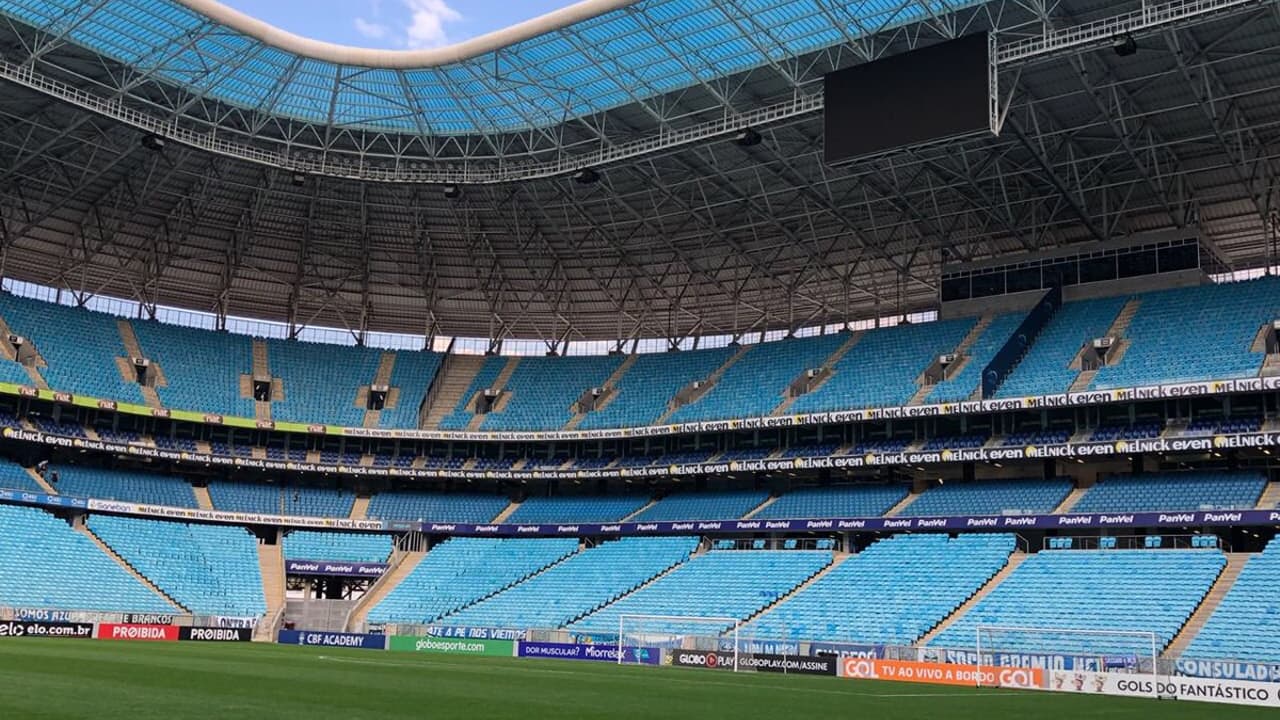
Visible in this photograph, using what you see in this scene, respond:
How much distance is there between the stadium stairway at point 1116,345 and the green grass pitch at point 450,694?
2256 centimetres

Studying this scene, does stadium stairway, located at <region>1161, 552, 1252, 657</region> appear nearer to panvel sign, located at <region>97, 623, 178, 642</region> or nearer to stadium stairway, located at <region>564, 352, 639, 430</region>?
stadium stairway, located at <region>564, 352, 639, 430</region>

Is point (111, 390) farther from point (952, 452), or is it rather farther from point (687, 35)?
point (952, 452)

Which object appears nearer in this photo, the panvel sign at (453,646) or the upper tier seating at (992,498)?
the panvel sign at (453,646)

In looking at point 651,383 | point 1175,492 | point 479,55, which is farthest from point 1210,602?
point 651,383

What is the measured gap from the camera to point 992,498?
52.6m

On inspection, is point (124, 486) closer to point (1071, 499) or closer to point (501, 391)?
point (501, 391)

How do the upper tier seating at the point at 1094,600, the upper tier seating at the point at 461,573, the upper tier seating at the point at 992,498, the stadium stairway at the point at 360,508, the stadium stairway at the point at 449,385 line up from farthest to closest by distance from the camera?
the stadium stairway at the point at 449,385, the stadium stairway at the point at 360,508, the upper tier seating at the point at 461,573, the upper tier seating at the point at 992,498, the upper tier seating at the point at 1094,600

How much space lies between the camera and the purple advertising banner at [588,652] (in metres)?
45.0

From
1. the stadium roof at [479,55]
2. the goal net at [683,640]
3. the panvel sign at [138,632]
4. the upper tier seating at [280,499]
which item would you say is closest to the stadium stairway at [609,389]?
the upper tier seating at [280,499]

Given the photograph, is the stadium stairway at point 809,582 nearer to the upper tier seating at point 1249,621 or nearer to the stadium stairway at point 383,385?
the upper tier seating at point 1249,621

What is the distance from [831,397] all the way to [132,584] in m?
35.3

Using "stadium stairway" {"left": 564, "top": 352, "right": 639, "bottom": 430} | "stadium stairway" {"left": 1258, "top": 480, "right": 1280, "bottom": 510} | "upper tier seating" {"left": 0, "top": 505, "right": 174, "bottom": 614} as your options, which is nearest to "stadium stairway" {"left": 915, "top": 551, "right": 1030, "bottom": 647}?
"stadium stairway" {"left": 1258, "top": 480, "right": 1280, "bottom": 510}

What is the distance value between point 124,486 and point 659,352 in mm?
31656

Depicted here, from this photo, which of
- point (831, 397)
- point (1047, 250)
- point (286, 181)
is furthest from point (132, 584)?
point (1047, 250)
